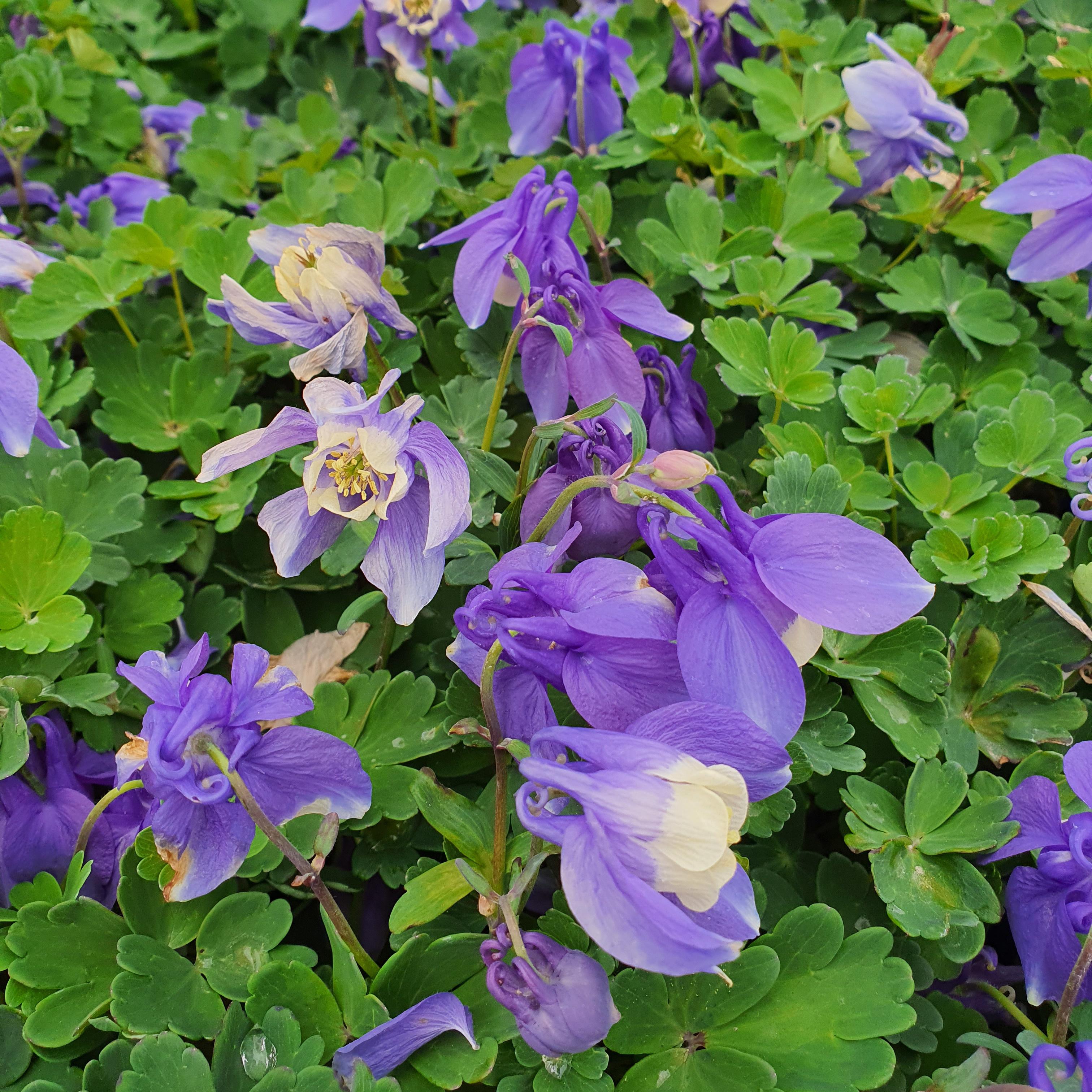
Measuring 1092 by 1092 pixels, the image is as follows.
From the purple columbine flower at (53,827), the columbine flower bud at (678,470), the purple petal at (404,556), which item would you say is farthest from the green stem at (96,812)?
the columbine flower bud at (678,470)

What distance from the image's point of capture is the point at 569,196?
0.97 meters

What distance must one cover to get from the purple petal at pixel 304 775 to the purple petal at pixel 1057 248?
0.96 meters

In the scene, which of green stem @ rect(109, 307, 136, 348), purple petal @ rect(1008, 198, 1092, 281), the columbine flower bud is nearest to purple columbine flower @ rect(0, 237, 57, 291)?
green stem @ rect(109, 307, 136, 348)

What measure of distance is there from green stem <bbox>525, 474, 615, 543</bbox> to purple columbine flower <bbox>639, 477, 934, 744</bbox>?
0.05 m

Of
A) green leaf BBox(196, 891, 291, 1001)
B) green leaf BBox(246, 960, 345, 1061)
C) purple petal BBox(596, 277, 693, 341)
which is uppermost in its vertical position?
purple petal BBox(596, 277, 693, 341)

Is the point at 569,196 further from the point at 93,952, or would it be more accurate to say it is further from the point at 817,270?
the point at 93,952

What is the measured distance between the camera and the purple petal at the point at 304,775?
0.78 m

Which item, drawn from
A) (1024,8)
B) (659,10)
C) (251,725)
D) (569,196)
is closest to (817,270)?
(569,196)

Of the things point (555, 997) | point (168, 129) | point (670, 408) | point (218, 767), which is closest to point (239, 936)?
point (218, 767)

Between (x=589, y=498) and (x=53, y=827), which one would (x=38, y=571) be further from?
(x=589, y=498)

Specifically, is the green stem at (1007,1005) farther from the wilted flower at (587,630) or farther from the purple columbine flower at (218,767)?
the purple columbine flower at (218,767)

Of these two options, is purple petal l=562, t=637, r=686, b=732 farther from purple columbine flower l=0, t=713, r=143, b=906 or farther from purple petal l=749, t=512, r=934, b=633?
purple columbine flower l=0, t=713, r=143, b=906

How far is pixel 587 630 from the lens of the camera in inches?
26.1

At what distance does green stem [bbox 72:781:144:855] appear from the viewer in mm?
773
